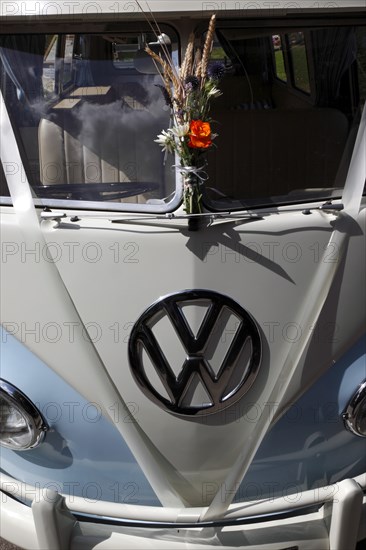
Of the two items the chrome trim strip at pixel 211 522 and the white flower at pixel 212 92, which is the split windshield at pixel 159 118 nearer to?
the white flower at pixel 212 92

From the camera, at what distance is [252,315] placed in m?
2.68

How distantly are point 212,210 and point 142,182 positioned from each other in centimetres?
29

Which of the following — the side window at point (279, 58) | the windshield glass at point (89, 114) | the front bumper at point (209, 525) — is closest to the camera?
the front bumper at point (209, 525)

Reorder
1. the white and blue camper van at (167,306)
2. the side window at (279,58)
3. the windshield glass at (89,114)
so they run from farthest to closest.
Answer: the side window at (279,58)
the windshield glass at (89,114)
the white and blue camper van at (167,306)

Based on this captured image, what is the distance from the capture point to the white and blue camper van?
2600 mm

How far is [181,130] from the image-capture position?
100 inches

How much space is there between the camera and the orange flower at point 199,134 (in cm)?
252

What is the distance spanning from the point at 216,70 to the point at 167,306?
34.5 inches

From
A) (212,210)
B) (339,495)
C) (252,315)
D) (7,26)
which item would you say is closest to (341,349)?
(252,315)

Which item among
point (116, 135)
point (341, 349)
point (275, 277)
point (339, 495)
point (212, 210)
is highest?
point (116, 135)

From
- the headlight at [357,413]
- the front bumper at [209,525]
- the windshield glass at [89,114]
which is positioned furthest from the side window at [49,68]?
the headlight at [357,413]

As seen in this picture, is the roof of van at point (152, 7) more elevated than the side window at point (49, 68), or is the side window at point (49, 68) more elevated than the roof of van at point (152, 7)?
the roof of van at point (152, 7)

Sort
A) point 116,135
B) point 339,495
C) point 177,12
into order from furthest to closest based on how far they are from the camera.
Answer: point 116,135, point 177,12, point 339,495

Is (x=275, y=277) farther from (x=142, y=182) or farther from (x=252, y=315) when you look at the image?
(x=142, y=182)
